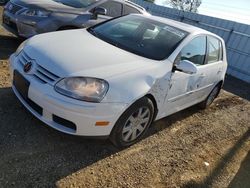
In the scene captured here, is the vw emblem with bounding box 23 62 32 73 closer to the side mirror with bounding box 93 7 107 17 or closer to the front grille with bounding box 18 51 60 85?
the front grille with bounding box 18 51 60 85

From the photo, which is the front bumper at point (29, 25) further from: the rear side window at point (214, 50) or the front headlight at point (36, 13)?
the rear side window at point (214, 50)

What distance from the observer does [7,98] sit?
4.14 metres

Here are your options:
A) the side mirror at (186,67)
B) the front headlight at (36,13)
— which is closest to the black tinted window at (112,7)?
the front headlight at (36,13)

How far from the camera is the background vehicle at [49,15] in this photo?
595 centimetres

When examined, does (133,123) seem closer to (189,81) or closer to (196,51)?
(189,81)

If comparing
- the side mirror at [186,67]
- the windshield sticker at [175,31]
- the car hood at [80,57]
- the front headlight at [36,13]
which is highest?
the windshield sticker at [175,31]

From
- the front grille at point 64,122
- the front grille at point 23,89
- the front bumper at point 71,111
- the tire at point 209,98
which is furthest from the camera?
the tire at point 209,98

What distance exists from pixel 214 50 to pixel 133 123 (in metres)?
2.41

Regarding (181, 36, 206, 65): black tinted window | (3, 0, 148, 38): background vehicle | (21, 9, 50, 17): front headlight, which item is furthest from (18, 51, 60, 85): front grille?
(21, 9, 50, 17): front headlight

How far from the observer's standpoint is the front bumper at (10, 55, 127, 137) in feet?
9.77

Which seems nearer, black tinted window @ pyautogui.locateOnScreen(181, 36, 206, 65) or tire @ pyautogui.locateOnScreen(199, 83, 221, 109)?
black tinted window @ pyautogui.locateOnScreen(181, 36, 206, 65)

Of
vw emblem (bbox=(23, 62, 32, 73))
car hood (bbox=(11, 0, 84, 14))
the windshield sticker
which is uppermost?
the windshield sticker

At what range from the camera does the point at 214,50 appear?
509 cm

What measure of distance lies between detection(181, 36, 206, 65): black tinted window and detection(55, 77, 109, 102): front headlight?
1563 mm
